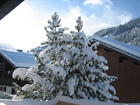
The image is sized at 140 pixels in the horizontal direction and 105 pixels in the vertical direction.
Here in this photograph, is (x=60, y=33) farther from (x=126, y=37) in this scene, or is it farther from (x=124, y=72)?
(x=126, y=37)

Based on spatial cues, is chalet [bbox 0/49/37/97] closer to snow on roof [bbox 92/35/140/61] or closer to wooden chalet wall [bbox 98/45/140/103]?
wooden chalet wall [bbox 98/45/140/103]

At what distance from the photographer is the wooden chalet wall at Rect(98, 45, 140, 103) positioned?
7.96 m

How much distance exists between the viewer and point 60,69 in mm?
4215

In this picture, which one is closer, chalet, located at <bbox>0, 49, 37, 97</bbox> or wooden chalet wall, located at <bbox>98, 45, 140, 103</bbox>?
wooden chalet wall, located at <bbox>98, 45, 140, 103</bbox>

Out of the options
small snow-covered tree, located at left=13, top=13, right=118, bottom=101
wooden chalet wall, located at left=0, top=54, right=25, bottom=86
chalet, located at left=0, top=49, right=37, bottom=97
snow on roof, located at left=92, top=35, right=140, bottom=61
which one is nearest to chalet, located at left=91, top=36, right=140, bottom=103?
snow on roof, located at left=92, top=35, right=140, bottom=61

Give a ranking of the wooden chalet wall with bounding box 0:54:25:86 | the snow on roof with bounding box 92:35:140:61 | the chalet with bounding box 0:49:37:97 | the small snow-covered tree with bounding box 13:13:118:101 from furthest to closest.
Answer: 1. the wooden chalet wall with bounding box 0:54:25:86
2. the chalet with bounding box 0:49:37:97
3. the snow on roof with bounding box 92:35:140:61
4. the small snow-covered tree with bounding box 13:13:118:101

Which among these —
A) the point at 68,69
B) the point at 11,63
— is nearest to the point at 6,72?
the point at 11,63

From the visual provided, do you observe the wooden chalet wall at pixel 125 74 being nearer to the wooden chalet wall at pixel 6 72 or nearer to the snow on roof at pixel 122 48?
the snow on roof at pixel 122 48

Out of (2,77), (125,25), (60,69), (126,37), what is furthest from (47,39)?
(125,25)

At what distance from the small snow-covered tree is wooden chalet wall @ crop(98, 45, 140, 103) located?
9.92 ft

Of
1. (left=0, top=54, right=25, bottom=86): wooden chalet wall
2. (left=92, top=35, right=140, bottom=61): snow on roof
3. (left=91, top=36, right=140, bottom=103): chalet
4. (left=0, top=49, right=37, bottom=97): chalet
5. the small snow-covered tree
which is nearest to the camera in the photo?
the small snow-covered tree

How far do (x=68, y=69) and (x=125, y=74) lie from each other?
4.45m

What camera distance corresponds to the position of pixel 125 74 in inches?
Answer: 320

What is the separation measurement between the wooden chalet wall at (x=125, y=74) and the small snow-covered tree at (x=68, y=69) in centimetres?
302
